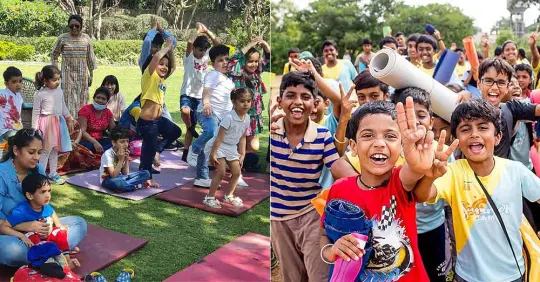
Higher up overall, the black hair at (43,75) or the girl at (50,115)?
the black hair at (43,75)

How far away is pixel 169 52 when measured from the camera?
8.62 feet

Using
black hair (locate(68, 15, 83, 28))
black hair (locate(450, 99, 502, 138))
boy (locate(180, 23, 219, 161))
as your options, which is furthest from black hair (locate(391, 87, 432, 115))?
black hair (locate(68, 15, 83, 28))

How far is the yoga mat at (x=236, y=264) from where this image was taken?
2.59 m

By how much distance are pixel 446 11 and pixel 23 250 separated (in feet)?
97.6

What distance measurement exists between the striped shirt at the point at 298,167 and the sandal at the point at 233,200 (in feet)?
0.64

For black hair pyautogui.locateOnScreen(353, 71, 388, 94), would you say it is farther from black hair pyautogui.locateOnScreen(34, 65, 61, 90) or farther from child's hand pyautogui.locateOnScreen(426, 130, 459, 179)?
black hair pyautogui.locateOnScreen(34, 65, 61, 90)

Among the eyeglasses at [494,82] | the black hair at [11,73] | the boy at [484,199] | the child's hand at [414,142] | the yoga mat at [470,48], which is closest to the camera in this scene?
the child's hand at [414,142]

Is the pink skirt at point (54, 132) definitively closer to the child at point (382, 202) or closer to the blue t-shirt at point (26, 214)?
the blue t-shirt at point (26, 214)

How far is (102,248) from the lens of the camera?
2.56 metres

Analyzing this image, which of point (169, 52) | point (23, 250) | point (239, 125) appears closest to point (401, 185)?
point (239, 125)

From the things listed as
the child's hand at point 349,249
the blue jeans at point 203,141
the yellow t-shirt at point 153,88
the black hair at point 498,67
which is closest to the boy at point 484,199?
the child's hand at point 349,249

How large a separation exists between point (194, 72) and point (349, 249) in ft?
4.30

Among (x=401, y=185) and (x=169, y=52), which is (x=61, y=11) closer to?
(x=169, y=52)

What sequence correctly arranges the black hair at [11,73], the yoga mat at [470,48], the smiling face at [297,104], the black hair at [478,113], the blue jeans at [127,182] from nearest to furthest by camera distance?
1. the black hair at [478,113]
2. the black hair at [11,73]
3. the smiling face at [297,104]
4. the blue jeans at [127,182]
5. the yoga mat at [470,48]
